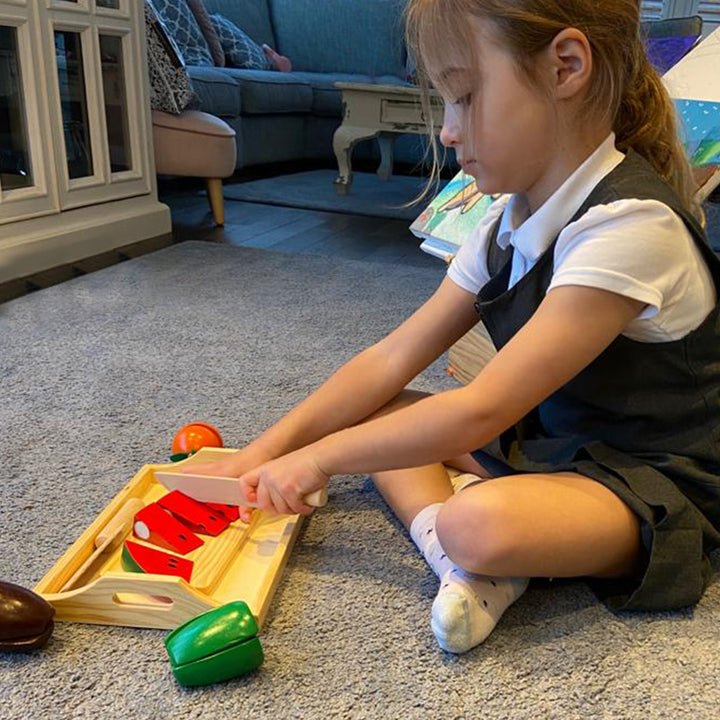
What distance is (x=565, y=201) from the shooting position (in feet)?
2.11

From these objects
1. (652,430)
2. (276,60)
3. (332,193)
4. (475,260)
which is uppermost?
(276,60)

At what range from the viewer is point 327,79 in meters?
3.54

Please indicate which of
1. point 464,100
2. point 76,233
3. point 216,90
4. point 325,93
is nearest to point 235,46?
point 325,93

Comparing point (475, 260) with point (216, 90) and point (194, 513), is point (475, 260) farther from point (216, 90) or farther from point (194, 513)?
point (216, 90)

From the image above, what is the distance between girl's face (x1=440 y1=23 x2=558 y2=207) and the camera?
61 cm

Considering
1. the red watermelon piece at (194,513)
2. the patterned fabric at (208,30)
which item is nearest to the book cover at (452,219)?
the red watermelon piece at (194,513)

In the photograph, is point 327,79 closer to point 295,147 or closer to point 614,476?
point 295,147

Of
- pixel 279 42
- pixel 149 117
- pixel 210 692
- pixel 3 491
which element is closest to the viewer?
pixel 210 692

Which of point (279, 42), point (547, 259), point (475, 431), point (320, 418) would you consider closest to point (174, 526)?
point (320, 418)

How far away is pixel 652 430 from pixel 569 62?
0.31 meters

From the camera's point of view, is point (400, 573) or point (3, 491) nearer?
point (400, 573)

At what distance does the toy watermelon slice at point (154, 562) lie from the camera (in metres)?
0.65

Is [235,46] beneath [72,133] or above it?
above

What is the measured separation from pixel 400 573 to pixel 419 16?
48 cm
